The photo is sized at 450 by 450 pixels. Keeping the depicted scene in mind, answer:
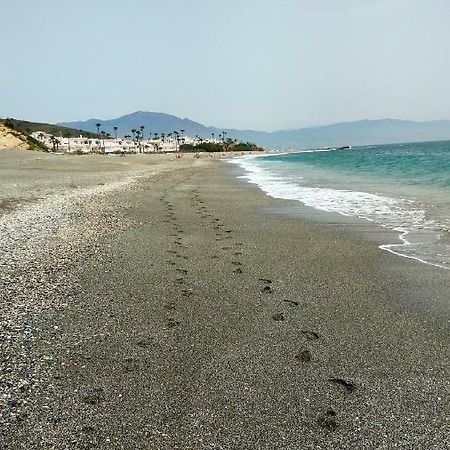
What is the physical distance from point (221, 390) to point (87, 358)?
55.1 inches

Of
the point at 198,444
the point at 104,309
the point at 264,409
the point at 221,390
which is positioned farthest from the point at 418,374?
the point at 104,309

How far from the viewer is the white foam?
9.09 m

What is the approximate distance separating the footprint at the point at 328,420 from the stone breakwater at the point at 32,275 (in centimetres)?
228

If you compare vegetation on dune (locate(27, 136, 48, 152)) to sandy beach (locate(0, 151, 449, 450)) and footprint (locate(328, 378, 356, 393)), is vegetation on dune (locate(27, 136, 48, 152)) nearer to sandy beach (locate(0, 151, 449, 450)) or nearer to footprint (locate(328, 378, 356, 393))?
sandy beach (locate(0, 151, 449, 450))

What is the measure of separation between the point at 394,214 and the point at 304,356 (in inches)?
410

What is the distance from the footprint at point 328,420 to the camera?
3.59 m

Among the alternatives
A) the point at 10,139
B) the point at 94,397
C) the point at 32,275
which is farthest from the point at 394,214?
the point at 10,139

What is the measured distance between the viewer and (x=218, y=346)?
4.97 m

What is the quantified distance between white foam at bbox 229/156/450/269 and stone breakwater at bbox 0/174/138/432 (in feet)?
20.1

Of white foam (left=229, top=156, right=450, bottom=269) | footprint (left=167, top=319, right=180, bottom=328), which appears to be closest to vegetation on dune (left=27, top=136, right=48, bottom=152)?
white foam (left=229, top=156, right=450, bottom=269)

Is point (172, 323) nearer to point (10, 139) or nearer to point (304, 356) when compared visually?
point (304, 356)

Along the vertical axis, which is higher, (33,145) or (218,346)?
(218,346)

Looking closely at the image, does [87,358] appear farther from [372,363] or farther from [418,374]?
[418,374]

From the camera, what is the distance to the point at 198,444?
133 inches
